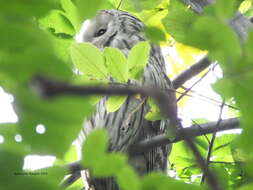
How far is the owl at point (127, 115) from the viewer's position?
1.91 m

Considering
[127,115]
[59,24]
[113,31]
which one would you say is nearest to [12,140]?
[59,24]

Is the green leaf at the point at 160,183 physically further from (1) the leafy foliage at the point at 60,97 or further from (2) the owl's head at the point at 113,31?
(2) the owl's head at the point at 113,31

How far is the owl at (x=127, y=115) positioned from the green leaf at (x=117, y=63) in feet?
2.16

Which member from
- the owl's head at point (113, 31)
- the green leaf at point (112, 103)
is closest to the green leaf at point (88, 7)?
the green leaf at point (112, 103)

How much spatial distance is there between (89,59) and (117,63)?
0.06 meters

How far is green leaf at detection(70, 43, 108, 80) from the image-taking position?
0.90 meters

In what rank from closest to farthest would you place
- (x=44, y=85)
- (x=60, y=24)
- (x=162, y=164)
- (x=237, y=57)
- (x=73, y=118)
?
(x=44, y=85) < (x=73, y=118) < (x=237, y=57) < (x=60, y=24) < (x=162, y=164)

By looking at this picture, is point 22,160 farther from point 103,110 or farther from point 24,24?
point 103,110

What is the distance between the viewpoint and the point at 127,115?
2113 millimetres

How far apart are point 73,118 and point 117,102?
27.0 inches

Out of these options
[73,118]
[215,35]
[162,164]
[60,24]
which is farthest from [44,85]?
[162,164]

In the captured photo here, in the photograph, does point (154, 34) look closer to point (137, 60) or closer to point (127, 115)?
point (137, 60)

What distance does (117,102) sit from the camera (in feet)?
3.65

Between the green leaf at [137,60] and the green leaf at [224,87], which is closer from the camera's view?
the green leaf at [224,87]
